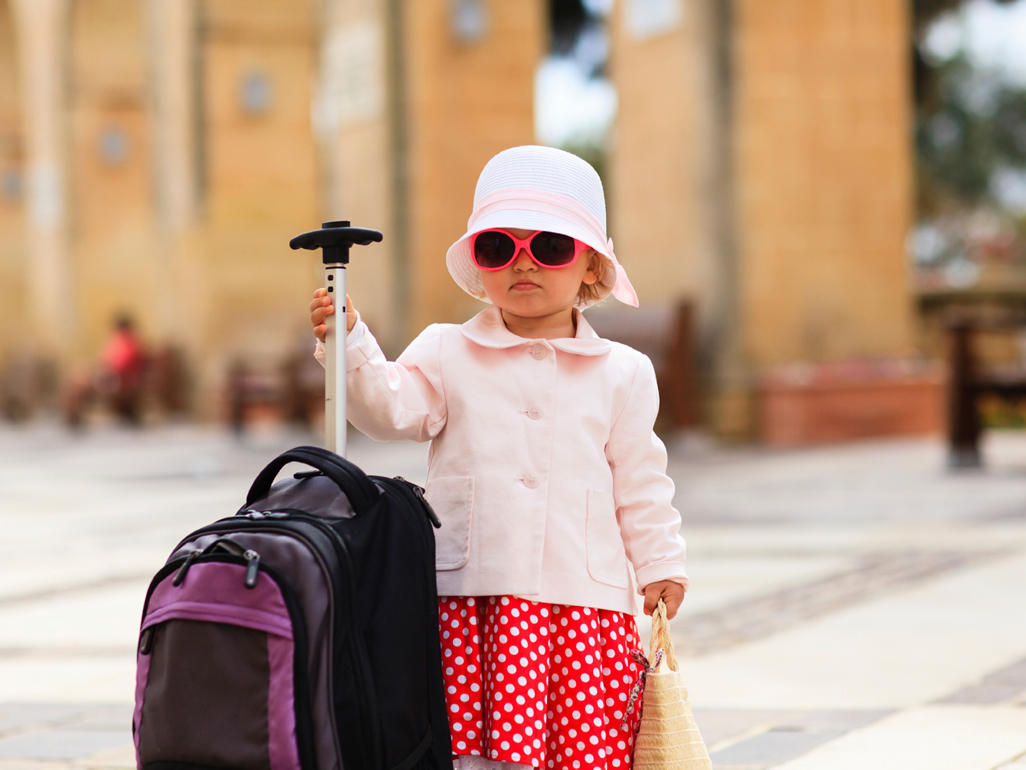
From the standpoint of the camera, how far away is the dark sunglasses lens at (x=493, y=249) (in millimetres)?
2584

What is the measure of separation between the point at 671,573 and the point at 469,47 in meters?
11.6

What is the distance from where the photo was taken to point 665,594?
2.60 m

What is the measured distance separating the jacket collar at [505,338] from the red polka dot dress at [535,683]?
431 millimetres

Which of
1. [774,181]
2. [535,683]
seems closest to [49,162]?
[774,181]

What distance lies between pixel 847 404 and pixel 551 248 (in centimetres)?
870

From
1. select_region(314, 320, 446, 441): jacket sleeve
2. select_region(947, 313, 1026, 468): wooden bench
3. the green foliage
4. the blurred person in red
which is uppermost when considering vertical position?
the green foliage

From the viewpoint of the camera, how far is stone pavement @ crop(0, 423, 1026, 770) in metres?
3.31

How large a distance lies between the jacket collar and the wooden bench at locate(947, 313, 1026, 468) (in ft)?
21.5

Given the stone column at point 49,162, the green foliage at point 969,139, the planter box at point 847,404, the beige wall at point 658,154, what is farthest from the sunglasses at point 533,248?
the green foliage at point 969,139

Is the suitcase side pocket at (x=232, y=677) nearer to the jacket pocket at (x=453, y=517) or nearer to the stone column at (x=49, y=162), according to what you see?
→ the jacket pocket at (x=453, y=517)

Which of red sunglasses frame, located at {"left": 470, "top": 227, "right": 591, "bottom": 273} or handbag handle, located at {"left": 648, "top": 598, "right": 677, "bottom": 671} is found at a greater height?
red sunglasses frame, located at {"left": 470, "top": 227, "right": 591, "bottom": 273}

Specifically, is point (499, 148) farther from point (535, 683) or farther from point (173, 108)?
point (535, 683)

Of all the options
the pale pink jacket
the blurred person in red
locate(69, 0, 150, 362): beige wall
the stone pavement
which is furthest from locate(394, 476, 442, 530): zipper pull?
locate(69, 0, 150, 362): beige wall

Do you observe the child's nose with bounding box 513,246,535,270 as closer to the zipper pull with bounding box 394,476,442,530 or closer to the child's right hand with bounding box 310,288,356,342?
the child's right hand with bounding box 310,288,356,342
